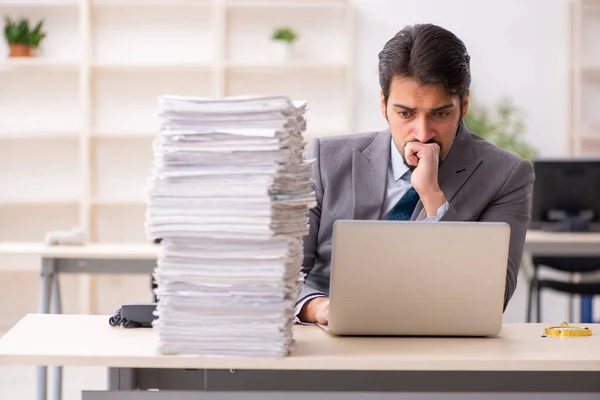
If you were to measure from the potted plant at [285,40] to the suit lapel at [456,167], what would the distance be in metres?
3.86

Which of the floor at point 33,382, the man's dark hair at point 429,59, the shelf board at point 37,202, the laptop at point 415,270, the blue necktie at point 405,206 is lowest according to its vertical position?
the floor at point 33,382

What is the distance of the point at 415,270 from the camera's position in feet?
5.56

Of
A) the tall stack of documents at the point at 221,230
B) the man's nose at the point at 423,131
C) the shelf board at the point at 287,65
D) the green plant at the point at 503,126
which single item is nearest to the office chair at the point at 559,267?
the green plant at the point at 503,126

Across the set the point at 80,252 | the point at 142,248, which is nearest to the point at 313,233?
the point at 80,252

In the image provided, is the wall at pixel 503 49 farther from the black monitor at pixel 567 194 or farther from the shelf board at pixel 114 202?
the shelf board at pixel 114 202

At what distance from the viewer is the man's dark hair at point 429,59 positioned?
83.0 inches

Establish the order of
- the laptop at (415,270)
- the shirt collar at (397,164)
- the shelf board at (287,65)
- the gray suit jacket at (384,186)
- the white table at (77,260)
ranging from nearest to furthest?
the laptop at (415,270)
the gray suit jacket at (384,186)
the shirt collar at (397,164)
the white table at (77,260)
the shelf board at (287,65)

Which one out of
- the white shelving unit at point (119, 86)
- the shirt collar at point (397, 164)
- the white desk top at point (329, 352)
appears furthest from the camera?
the white shelving unit at point (119, 86)

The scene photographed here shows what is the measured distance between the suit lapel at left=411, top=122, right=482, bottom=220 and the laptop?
55 cm

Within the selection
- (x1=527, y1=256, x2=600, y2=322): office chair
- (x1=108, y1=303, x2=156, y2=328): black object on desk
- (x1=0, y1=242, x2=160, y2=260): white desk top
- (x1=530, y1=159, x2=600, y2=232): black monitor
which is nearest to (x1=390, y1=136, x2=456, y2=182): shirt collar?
(x1=108, y1=303, x2=156, y2=328): black object on desk

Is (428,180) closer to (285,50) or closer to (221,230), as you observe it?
(221,230)

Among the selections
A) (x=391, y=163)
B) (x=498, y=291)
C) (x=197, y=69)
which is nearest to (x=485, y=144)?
(x=391, y=163)

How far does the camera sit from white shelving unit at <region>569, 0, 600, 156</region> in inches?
241

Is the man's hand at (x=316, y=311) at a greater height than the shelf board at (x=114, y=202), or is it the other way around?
the shelf board at (x=114, y=202)
